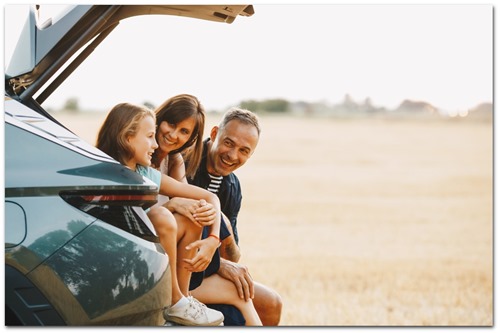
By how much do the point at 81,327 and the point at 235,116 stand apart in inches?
56.7

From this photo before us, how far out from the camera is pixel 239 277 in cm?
330

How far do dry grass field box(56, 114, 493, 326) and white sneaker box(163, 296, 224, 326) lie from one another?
33.9 inches

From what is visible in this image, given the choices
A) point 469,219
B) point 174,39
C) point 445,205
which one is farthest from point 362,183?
point 174,39

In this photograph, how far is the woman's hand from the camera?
9.59 feet

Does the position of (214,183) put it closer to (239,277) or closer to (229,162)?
(229,162)

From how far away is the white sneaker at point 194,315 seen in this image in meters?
2.86

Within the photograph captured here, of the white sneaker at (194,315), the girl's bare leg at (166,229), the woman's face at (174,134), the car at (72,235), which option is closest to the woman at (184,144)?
the woman's face at (174,134)

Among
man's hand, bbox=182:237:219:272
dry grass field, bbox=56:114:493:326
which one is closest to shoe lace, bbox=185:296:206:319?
man's hand, bbox=182:237:219:272

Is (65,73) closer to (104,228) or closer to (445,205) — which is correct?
(104,228)

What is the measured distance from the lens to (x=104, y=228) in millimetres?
2449

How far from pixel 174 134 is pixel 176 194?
12.4 inches

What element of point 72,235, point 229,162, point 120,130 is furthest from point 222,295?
point 72,235

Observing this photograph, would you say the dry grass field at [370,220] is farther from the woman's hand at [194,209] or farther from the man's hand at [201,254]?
the man's hand at [201,254]

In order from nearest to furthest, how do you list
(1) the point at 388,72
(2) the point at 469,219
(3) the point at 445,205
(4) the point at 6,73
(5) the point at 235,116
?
(4) the point at 6,73
(5) the point at 235,116
(1) the point at 388,72
(2) the point at 469,219
(3) the point at 445,205
